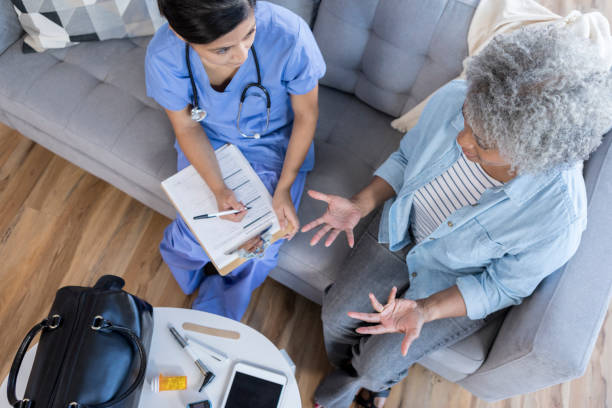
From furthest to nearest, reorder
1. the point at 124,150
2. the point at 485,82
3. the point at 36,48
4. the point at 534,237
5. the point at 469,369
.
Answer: the point at 36,48, the point at 124,150, the point at 469,369, the point at 534,237, the point at 485,82

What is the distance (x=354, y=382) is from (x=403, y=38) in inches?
45.1

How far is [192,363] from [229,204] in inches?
17.9

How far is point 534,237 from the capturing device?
3.22 feet

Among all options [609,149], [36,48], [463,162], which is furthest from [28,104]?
[609,149]

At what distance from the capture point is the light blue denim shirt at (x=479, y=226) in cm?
96

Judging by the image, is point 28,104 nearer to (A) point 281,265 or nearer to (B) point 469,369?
(A) point 281,265

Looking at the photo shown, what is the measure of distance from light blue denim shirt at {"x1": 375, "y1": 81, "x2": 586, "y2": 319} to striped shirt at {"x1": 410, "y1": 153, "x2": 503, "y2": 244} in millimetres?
28

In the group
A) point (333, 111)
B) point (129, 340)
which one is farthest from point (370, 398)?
point (333, 111)

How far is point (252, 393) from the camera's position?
1065mm

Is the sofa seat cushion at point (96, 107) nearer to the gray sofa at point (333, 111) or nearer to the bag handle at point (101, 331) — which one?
the gray sofa at point (333, 111)

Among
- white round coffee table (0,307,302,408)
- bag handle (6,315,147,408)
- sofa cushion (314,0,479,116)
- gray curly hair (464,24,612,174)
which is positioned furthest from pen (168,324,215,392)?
sofa cushion (314,0,479,116)

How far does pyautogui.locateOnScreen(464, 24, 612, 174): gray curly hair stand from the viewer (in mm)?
718

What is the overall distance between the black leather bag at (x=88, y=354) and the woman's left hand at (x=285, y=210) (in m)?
0.48

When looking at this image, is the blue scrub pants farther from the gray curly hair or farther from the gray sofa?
the gray curly hair
